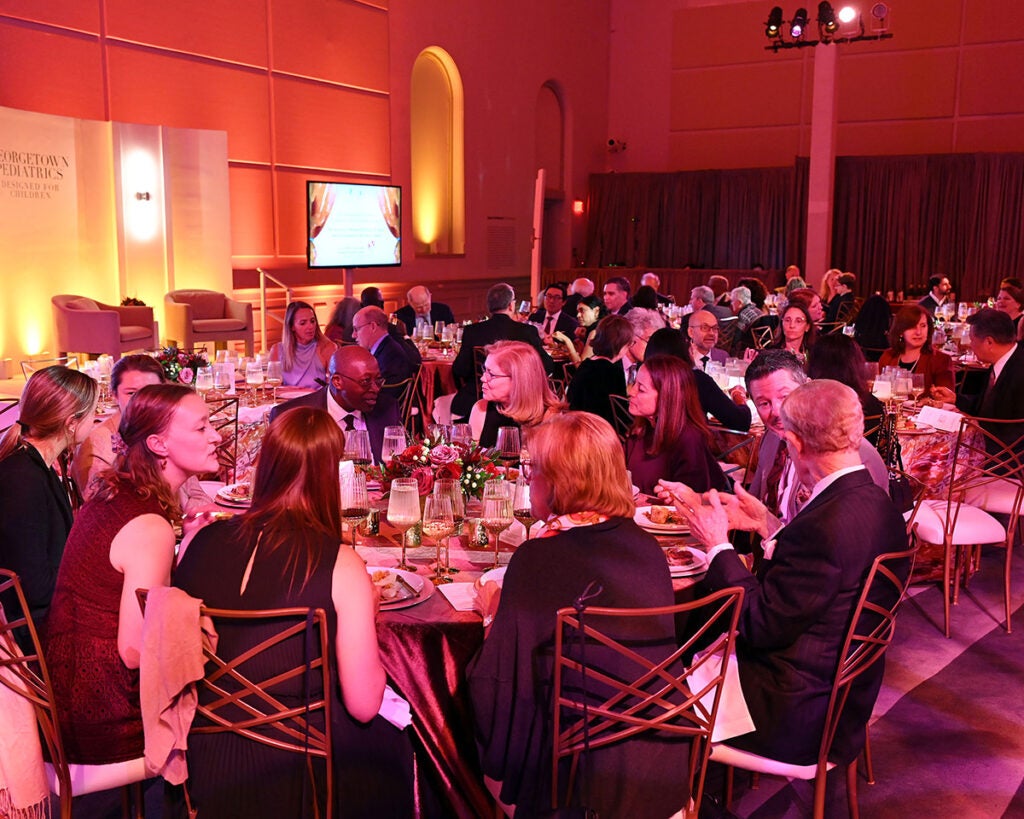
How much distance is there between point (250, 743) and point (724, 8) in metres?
16.7

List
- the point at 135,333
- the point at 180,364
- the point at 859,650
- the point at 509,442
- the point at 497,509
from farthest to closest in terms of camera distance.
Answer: the point at 135,333, the point at 180,364, the point at 509,442, the point at 497,509, the point at 859,650

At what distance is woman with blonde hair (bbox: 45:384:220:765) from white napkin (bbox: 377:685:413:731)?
557mm

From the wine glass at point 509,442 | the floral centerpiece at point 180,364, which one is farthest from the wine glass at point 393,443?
the floral centerpiece at point 180,364

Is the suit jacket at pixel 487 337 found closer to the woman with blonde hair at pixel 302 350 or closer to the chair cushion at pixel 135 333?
the woman with blonde hair at pixel 302 350

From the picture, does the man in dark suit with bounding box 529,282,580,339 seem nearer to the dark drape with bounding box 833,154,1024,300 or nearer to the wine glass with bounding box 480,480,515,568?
the wine glass with bounding box 480,480,515,568

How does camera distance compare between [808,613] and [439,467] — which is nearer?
[808,613]

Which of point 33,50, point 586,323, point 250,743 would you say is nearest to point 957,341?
point 586,323

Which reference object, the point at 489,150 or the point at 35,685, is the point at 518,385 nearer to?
the point at 35,685

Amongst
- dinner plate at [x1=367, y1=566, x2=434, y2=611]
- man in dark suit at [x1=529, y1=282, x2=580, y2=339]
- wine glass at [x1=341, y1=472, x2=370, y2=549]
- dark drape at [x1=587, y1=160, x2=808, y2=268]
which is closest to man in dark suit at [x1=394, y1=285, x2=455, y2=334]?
man in dark suit at [x1=529, y1=282, x2=580, y2=339]

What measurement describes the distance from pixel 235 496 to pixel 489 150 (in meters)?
13.1

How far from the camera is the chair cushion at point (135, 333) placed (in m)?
9.56

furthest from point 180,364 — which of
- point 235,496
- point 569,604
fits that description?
point 569,604

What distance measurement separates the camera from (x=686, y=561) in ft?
8.91

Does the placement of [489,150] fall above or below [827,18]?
below
